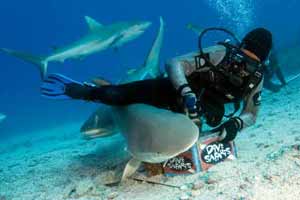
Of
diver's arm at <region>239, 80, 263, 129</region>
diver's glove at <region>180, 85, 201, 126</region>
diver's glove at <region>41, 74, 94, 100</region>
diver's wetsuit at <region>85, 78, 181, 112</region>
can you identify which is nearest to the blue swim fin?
diver's glove at <region>41, 74, 94, 100</region>

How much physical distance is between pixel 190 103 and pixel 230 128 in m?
0.72

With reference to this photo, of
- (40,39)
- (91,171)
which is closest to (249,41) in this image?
(91,171)

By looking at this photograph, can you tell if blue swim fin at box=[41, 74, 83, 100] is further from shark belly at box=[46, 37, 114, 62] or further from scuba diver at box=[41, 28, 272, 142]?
shark belly at box=[46, 37, 114, 62]

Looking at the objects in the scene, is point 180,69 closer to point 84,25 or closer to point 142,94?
point 142,94

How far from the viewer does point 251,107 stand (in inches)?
167

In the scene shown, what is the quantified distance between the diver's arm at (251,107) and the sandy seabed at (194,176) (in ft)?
1.51

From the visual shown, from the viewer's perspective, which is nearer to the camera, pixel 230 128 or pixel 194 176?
pixel 230 128

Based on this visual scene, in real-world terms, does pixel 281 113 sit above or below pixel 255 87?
below

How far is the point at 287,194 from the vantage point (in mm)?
3189

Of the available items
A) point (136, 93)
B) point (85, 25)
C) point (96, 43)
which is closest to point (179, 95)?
point (136, 93)

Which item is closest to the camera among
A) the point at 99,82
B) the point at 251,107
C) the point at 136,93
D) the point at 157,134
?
the point at 157,134

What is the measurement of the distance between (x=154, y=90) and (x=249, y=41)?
1248 mm

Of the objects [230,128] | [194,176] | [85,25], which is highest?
[85,25]

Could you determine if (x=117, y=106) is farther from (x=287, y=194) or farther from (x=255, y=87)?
(x=287, y=194)
